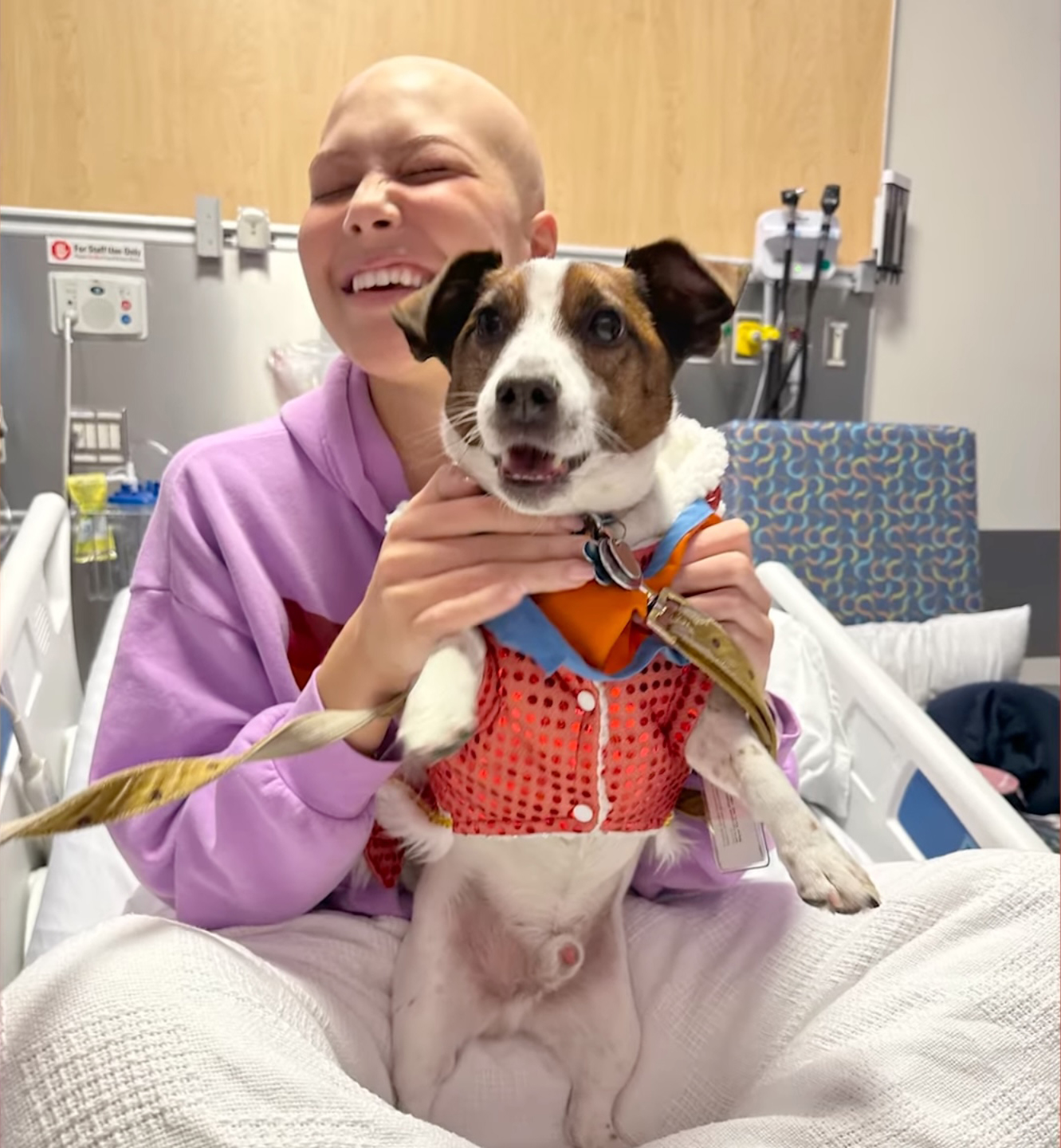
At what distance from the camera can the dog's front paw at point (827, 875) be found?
78 cm

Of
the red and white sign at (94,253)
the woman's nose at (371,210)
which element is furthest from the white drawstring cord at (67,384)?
the woman's nose at (371,210)

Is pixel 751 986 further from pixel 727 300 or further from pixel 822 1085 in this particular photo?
pixel 727 300

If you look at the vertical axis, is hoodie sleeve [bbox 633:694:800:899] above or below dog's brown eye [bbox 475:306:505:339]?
below

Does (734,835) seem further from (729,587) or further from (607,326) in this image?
(607,326)

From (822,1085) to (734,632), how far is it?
1.31 ft

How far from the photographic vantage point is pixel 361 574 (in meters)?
1.18

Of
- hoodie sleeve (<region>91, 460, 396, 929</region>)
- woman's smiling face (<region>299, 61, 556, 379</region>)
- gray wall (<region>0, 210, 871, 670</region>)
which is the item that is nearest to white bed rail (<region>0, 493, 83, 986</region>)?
hoodie sleeve (<region>91, 460, 396, 929</region>)

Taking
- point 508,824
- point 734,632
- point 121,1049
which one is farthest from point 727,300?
Result: point 121,1049

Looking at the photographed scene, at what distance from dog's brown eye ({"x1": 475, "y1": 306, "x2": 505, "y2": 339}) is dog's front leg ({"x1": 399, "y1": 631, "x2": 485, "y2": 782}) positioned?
0.29 m

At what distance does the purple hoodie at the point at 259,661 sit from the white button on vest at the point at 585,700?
0.21 meters

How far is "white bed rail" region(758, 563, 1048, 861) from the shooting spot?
1.18 meters

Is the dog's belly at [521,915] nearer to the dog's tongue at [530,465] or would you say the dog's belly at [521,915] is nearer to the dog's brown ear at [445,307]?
the dog's tongue at [530,465]

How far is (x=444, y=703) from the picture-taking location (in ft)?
2.83

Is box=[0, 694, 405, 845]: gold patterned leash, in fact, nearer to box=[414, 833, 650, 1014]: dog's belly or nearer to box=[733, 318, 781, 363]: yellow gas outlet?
box=[414, 833, 650, 1014]: dog's belly
